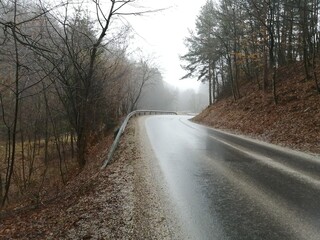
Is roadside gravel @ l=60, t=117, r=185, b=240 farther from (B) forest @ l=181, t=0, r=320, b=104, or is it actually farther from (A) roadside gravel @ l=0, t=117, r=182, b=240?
(B) forest @ l=181, t=0, r=320, b=104

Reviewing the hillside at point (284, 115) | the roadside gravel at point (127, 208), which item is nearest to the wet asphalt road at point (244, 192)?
the roadside gravel at point (127, 208)

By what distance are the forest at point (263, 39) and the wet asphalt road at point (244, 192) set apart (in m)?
9.15

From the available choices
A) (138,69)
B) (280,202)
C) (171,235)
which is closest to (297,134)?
(280,202)

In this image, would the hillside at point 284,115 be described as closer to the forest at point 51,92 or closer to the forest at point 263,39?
the forest at point 263,39

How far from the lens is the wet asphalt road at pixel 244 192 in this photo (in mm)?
4668

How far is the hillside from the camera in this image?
42.6ft

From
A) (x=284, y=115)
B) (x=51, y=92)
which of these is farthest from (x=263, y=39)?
(x=51, y=92)

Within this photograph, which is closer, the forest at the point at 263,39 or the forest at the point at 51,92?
the forest at the point at 51,92

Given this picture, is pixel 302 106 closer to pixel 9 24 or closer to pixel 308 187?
pixel 308 187

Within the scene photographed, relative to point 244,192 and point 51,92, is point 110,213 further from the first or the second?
point 51,92

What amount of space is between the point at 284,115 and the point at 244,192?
1116 centimetres

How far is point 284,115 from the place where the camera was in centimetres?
1622

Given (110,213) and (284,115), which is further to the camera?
(284,115)

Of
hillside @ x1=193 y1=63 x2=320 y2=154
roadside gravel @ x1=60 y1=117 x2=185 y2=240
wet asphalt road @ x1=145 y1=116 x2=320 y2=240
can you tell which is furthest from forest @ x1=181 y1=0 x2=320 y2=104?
roadside gravel @ x1=60 y1=117 x2=185 y2=240
